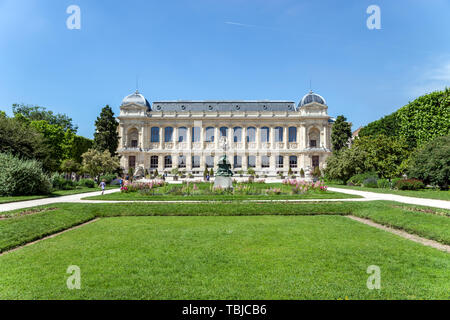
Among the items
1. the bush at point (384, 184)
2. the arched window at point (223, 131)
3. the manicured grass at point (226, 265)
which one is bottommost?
the manicured grass at point (226, 265)

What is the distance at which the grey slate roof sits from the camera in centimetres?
5766

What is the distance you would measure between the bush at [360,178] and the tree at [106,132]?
120ft

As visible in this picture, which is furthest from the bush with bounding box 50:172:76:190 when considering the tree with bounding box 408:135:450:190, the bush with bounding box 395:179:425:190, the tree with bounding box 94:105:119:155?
the tree with bounding box 408:135:450:190

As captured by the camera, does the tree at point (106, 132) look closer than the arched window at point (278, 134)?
Yes

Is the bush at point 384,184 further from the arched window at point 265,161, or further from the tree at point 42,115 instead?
the tree at point 42,115

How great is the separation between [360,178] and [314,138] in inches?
1070

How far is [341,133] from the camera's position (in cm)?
4544

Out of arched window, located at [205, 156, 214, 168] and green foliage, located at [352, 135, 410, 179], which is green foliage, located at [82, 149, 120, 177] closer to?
arched window, located at [205, 156, 214, 168]

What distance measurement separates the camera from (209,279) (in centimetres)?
428

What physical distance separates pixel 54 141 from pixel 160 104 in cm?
2361

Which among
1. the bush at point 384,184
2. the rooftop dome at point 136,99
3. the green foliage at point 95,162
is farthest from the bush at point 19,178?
the rooftop dome at point 136,99

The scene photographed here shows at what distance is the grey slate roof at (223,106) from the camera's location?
189ft

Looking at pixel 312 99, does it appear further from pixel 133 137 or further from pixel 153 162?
pixel 133 137
